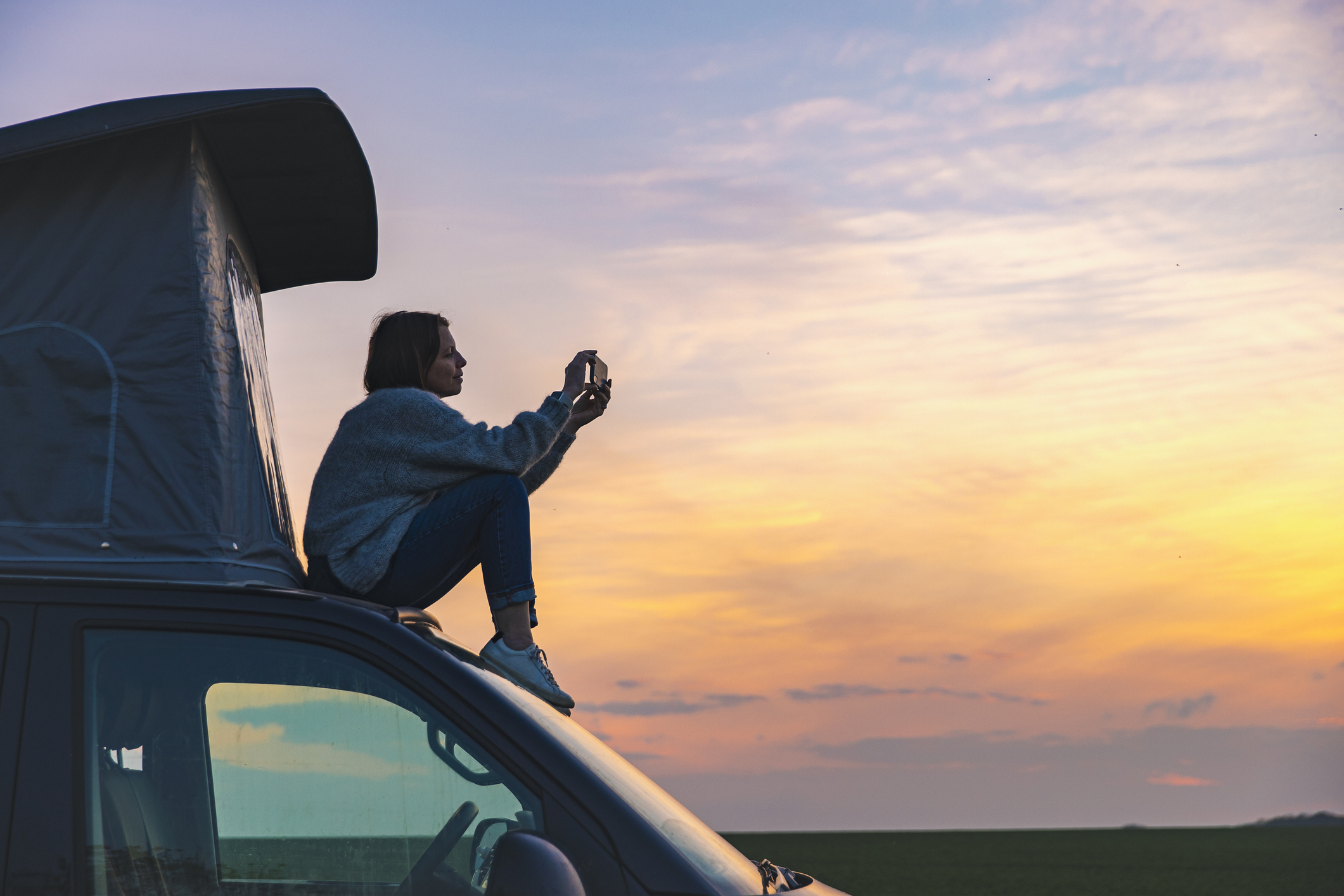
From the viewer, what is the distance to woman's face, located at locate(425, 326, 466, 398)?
4.01 m

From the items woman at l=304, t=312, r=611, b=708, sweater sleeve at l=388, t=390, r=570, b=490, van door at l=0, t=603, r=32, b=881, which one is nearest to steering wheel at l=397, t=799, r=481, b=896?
van door at l=0, t=603, r=32, b=881

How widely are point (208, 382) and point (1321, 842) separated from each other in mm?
73011

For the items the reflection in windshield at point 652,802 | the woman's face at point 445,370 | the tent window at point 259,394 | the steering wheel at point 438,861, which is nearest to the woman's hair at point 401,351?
the woman's face at point 445,370

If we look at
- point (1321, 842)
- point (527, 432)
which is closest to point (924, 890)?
point (527, 432)

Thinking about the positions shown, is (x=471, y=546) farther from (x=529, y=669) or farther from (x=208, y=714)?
(x=208, y=714)

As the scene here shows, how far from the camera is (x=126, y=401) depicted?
306 cm

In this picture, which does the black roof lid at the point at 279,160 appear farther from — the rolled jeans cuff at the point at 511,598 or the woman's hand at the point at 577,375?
the rolled jeans cuff at the point at 511,598

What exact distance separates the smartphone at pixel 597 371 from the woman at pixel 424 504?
0.78 ft

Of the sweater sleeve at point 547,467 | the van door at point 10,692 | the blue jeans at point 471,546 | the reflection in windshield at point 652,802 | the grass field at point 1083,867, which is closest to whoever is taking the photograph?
the van door at point 10,692

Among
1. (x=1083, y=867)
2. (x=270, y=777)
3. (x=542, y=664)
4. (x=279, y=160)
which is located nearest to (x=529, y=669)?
(x=542, y=664)

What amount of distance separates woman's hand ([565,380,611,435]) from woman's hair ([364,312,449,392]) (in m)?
0.52

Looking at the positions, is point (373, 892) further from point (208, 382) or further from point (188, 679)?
point (208, 382)

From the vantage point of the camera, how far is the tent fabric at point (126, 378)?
2975mm

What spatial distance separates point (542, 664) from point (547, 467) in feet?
3.74
